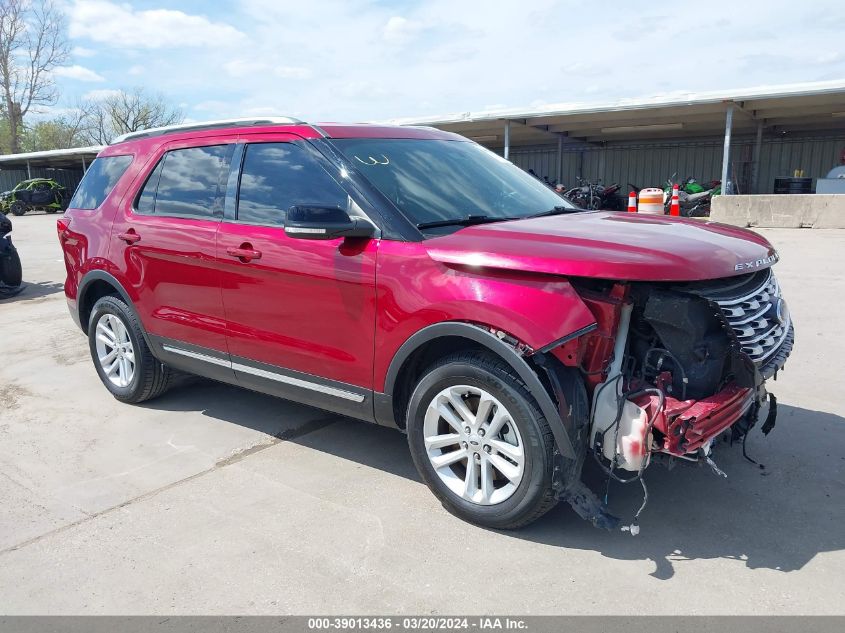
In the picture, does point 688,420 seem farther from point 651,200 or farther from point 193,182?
point 651,200

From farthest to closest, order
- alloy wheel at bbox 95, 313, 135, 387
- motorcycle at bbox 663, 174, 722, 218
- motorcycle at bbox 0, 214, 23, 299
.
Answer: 1. motorcycle at bbox 663, 174, 722, 218
2. motorcycle at bbox 0, 214, 23, 299
3. alloy wheel at bbox 95, 313, 135, 387

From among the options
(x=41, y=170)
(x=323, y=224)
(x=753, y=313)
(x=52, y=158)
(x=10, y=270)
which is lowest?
(x=10, y=270)

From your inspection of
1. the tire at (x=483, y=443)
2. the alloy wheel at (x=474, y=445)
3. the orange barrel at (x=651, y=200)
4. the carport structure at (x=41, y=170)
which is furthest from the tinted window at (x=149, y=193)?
the carport structure at (x=41, y=170)

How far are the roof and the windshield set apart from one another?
1424 centimetres

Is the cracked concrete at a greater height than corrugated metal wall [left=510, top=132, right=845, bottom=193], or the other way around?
corrugated metal wall [left=510, top=132, right=845, bottom=193]

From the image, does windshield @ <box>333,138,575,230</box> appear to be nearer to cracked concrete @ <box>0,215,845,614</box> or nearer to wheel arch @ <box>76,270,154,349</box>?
cracked concrete @ <box>0,215,845,614</box>

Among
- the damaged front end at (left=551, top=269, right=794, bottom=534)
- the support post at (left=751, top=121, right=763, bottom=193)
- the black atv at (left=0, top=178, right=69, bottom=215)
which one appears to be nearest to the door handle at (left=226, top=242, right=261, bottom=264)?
the damaged front end at (left=551, top=269, right=794, bottom=534)

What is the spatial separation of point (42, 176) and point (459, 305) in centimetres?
5255

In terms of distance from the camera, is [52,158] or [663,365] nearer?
[663,365]

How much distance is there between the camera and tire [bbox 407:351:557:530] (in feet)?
9.73

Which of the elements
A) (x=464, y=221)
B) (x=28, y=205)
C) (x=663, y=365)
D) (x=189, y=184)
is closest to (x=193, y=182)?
(x=189, y=184)

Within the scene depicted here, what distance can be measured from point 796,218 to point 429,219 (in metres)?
14.5

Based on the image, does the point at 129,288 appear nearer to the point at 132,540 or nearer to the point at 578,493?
the point at 132,540

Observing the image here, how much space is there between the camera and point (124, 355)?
5059 millimetres
